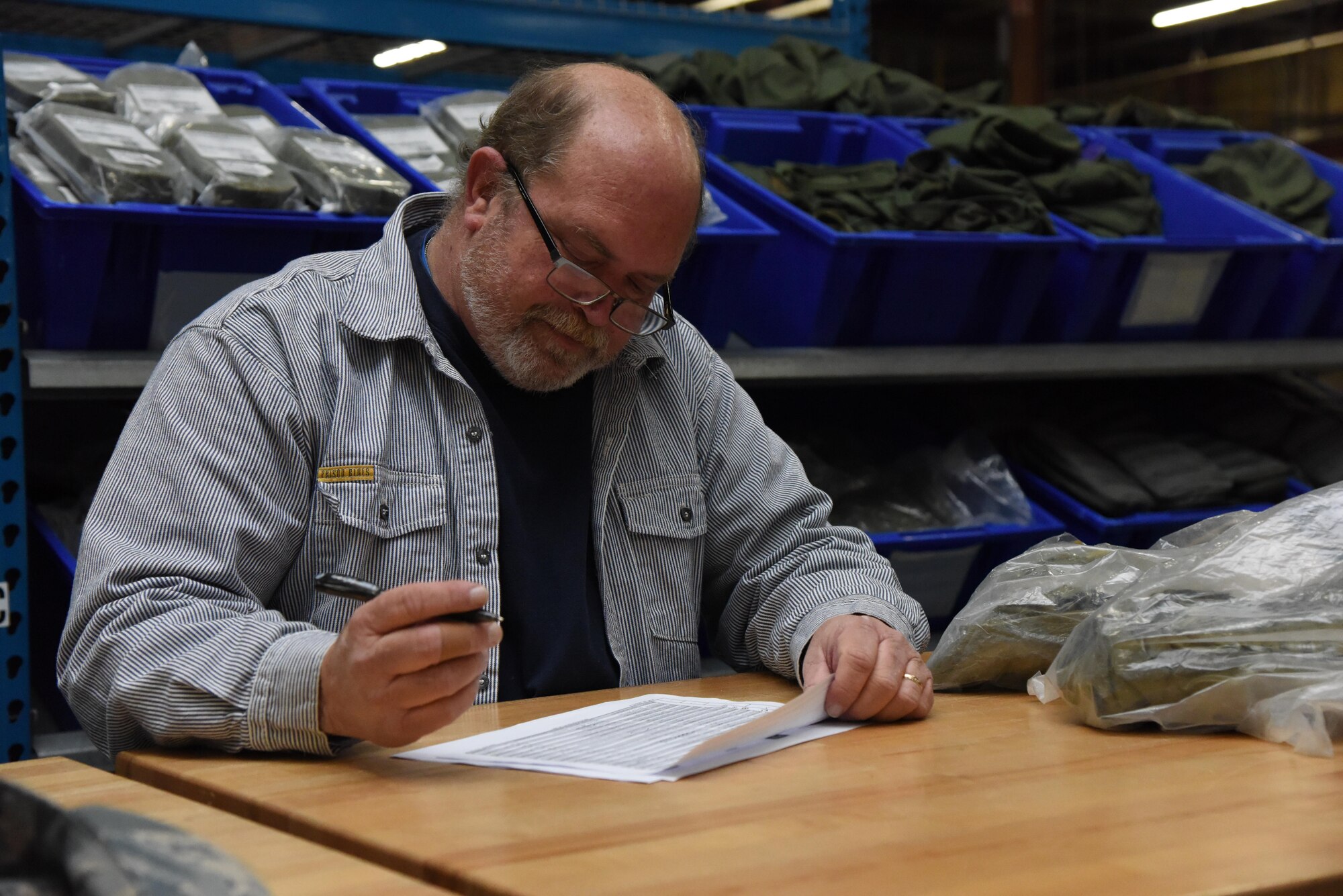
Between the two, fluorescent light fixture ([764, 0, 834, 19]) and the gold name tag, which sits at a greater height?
the gold name tag

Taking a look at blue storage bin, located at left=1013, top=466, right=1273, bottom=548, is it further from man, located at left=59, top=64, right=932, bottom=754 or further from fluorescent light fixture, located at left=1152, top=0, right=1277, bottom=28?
fluorescent light fixture, located at left=1152, top=0, right=1277, bottom=28

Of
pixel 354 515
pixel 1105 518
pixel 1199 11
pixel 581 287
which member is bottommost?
pixel 1105 518

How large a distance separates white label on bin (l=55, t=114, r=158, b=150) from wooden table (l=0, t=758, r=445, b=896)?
3.87ft

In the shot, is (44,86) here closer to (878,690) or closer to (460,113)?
(460,113)

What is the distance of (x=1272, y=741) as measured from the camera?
4.03 ft

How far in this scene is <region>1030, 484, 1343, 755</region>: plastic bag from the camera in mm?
1238

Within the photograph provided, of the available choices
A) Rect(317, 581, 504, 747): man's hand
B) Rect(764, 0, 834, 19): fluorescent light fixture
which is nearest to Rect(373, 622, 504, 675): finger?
Rect(317, 581, 504, 747): man's hand

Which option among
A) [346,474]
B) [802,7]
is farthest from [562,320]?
[802,7]

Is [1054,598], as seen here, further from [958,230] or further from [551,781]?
[958,230]

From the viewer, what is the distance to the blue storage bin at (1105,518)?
2824 millimetres

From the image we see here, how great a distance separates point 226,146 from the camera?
2172 mm

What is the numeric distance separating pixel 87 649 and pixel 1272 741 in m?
1.11

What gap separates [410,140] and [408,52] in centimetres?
69

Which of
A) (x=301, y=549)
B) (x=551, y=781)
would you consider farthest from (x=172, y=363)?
(x=551, y=781)
